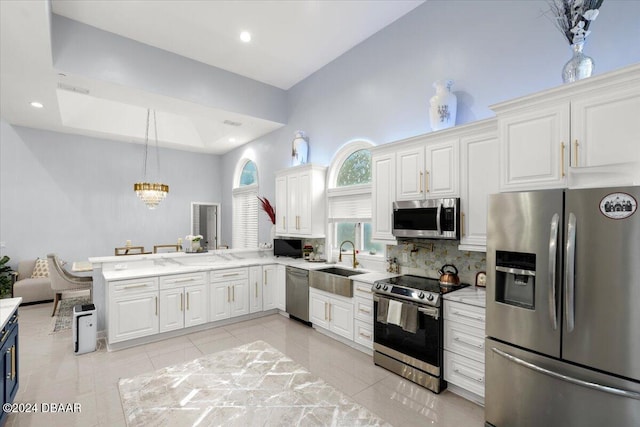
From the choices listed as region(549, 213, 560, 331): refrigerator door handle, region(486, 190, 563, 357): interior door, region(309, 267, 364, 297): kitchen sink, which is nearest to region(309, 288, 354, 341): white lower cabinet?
region(309, 267, 364, 297): kitchen sink

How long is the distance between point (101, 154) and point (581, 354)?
8.97 metres

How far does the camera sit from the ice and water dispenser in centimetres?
218

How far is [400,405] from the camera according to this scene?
108 inches

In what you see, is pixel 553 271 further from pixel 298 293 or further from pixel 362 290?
pixel 298 293

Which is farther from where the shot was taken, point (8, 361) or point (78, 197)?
point (78, 197)

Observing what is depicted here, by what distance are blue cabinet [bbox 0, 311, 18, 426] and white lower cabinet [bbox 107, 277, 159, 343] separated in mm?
1188

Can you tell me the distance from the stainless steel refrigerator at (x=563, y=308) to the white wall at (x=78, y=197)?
7917mm

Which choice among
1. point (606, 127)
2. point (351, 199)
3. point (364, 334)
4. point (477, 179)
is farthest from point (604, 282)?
point (351, 199)

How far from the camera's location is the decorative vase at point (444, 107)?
10.9 feet

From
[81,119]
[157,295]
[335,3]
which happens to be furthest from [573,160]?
[81,119]

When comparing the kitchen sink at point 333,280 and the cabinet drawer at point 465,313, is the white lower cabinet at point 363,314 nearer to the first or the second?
the kitchen sink at point 333,280

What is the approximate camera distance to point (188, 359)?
3646 mm

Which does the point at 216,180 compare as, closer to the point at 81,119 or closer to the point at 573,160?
the point at 81,119

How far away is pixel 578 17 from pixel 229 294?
5.10 meters
